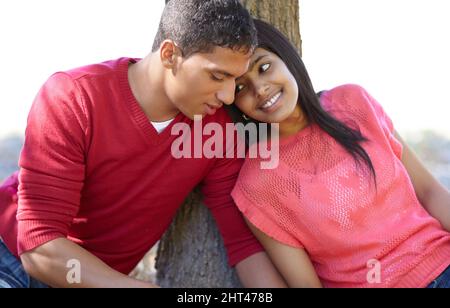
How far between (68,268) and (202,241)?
69cm

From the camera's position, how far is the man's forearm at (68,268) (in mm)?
2451

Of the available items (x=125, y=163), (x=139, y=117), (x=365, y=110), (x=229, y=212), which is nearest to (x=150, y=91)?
(x=139, y=117)

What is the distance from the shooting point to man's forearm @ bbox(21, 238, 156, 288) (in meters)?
2.45

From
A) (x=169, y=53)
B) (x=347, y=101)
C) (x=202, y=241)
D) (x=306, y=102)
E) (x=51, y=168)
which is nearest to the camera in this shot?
(x=51, y=168)

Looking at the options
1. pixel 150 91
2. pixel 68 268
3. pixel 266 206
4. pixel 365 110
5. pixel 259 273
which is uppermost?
pixel 150 91

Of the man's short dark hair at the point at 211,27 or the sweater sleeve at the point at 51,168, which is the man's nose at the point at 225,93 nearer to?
the man's short dark hair at the point at 211,27

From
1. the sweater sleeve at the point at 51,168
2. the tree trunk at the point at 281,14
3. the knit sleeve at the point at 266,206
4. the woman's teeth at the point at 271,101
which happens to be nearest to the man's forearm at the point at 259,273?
the knit sleeve at the point at 266,206

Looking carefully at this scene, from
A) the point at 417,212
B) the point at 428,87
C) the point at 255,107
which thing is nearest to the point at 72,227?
the point at 255,107

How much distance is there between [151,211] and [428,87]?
16.3 feet

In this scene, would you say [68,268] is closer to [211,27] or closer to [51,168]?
[51,168]

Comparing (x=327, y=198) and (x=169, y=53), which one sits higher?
(x=169, y=53)

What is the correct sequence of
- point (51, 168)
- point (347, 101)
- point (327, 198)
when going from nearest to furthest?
point (51, 168), point (327, 198), point (347, 101)

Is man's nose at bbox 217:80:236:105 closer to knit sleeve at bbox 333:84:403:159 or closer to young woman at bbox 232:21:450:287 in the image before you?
young woman at bbox 232:21:450:287

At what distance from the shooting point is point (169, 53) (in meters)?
2.57
